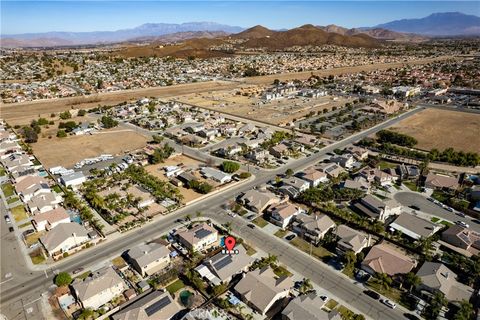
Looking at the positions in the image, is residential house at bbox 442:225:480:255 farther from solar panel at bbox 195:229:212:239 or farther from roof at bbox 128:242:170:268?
roof at bbox 128:242:170:268

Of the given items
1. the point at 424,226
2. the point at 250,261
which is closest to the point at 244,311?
the point at 250,261

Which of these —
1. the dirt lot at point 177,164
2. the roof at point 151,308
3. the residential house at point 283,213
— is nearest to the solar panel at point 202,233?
the roof at point 151,308

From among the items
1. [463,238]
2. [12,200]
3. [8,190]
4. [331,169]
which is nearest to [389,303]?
[463,238]

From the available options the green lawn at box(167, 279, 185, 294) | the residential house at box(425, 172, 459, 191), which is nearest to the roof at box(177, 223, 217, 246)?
the green lawn at box(167, 279, 185, 294)

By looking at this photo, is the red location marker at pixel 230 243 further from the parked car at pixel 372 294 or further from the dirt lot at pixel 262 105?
the dirt lot at pixel 262 105

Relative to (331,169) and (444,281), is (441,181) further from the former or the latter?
(444,281)
